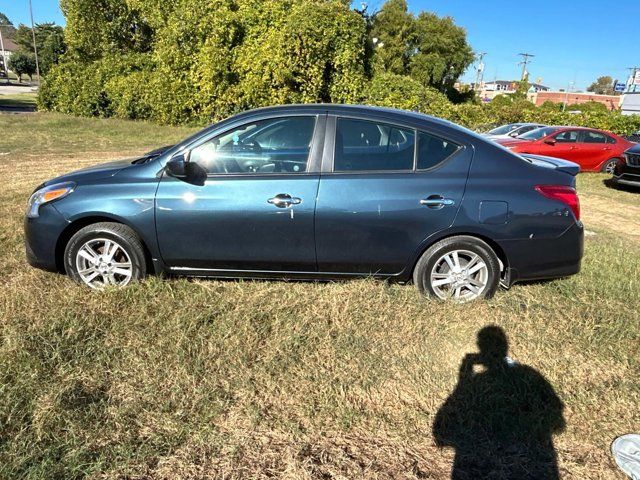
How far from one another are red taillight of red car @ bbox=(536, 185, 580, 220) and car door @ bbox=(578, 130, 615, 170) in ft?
36.5

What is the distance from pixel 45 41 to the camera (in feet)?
147

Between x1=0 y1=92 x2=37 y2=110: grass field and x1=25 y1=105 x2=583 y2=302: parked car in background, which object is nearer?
x1=25 y1=105 x2=583 y2=302: parked car in background

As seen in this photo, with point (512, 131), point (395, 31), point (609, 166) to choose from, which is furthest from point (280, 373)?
point (395, 31)

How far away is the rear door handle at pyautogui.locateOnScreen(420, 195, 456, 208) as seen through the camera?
3.79 m

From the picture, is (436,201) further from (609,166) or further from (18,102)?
(18,102)

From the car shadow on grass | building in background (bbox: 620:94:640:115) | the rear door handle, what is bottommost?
the car shadow on grass

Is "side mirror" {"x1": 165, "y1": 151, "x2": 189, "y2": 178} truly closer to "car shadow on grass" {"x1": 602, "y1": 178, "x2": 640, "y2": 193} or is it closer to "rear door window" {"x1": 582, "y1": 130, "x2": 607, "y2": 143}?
"car shadow on grass" {"x1": 602, "y1": 178, "x2": 640, "y2": 193}

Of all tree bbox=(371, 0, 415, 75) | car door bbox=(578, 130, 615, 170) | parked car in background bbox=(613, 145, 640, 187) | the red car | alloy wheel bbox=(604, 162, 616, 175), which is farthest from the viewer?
tree bbox=(371, 0, 415, 75)

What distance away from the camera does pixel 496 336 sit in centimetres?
359

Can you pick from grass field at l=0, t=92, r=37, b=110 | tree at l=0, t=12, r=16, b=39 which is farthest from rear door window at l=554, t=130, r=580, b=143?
tree at l=0, t=12, r=16, b=39

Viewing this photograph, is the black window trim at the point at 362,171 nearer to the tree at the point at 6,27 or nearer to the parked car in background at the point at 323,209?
the parked car in background at the point at 323,209

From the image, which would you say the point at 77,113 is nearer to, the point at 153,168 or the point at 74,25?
the point at 74,25

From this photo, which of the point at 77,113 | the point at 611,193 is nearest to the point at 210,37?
the point at 77,113

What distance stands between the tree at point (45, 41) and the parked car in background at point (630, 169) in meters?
37.2
